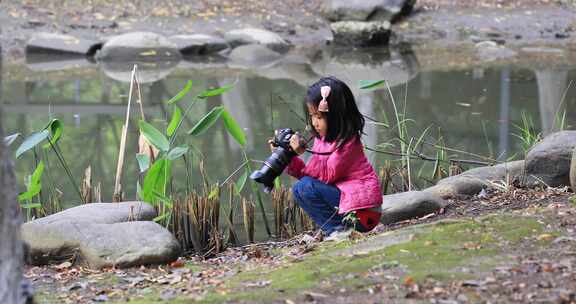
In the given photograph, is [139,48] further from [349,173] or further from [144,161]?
[349,173]

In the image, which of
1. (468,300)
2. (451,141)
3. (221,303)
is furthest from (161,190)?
(451,141)

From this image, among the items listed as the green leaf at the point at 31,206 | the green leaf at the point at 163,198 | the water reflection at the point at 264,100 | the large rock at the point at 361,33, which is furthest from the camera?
the large rock at the point at 361,33

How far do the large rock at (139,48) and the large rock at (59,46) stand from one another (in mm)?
350

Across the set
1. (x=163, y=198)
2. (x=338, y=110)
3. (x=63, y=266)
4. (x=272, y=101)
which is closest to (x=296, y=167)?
(x=338, y=110)

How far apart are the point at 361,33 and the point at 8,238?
44.5 ft

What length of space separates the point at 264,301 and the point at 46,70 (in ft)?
35.3

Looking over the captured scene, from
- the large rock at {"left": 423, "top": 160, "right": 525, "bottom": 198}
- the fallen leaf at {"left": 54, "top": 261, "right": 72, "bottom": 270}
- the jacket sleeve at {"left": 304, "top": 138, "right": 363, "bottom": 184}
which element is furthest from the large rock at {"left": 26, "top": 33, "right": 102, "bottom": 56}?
the jacket sleeve at {"left": 304, "top": 138, "right": 363, "bottom": 184}

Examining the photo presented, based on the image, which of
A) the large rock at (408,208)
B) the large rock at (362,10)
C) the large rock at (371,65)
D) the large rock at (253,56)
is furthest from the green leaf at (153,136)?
the large rock at (362,10)

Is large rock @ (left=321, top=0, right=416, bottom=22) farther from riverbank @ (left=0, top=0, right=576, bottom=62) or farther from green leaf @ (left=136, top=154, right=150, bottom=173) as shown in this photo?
green leaf @ (left=136, top=154, right=150, bottom=173)

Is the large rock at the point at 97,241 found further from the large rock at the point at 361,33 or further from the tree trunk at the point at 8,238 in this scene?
the large rock at the point at 361,33

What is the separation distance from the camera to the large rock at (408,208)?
5250 mm

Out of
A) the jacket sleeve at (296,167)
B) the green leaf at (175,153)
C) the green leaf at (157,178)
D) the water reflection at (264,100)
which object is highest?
the green leaf at (175,153)

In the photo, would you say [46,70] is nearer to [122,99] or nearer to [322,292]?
[122,99]

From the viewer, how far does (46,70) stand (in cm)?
1329
